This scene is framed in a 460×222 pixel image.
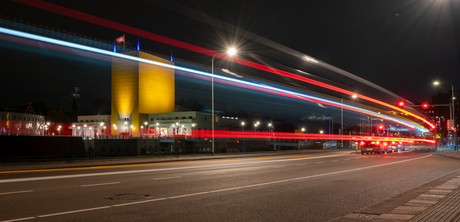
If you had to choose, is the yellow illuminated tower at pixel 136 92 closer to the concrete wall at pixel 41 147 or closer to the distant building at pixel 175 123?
the distant building at pixel 175 123

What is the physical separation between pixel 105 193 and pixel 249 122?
110957 mm

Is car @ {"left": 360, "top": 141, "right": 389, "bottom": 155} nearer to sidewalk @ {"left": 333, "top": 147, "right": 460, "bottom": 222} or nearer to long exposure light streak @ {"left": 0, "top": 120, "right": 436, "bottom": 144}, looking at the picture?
long exposure light streak @ {"left": 0, "top": 120, "right": 436, "bottom": 144}

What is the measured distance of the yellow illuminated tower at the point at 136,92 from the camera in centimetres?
10006

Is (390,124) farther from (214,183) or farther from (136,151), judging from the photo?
(214,183)

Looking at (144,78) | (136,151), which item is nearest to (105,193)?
(136,151)

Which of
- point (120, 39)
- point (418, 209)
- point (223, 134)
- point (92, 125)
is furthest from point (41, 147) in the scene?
point (92, 125)

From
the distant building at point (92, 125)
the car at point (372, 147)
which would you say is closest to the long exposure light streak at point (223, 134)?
the distant building at point (92, 125)

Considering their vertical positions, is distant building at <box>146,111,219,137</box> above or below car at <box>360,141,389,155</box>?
above

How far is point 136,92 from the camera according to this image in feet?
327

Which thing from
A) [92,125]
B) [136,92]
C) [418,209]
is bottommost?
[418,209]

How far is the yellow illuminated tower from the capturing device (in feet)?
328

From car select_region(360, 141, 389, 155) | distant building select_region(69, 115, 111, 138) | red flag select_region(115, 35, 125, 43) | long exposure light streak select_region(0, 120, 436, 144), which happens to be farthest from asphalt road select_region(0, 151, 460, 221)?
red flag select_region(115, 35, 125, 43)

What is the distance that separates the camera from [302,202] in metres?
9.13

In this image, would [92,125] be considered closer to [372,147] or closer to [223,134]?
[223,134]
